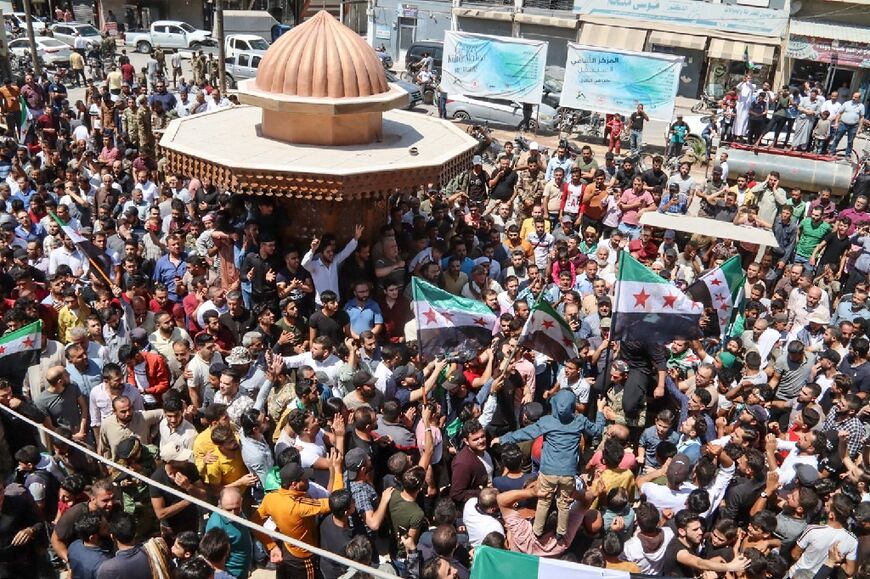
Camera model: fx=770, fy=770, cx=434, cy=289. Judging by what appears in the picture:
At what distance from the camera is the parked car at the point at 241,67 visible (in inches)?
1096

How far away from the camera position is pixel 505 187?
1416cm

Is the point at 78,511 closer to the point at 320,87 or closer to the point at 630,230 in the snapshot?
the point at 320,87

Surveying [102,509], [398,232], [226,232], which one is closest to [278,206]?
[226,232]

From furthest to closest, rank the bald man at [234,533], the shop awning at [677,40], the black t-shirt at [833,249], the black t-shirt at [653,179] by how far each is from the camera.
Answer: the shop awning at [677,40] → the black t-shirt at [653,179] → the black t-shirt at [833,249] → the bald man at [234,533]

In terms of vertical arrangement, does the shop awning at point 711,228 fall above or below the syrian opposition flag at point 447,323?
above

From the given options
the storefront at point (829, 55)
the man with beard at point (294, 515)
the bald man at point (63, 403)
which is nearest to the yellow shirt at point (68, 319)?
the bald man at point (63, 403)

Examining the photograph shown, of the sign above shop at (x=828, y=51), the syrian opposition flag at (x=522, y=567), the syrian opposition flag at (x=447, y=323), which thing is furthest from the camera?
the sign above shop at (x=828, y=51)

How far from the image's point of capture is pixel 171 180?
41.7 feet

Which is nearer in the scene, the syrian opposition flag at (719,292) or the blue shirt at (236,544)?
the blue shirt at (236,544)

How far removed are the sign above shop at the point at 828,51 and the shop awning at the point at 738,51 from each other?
31.5 inches

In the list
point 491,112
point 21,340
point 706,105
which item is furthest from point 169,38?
point 21,340

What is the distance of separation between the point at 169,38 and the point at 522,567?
121 feet

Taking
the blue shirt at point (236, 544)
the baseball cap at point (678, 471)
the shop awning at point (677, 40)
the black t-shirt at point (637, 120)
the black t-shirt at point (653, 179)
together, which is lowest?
the blue shirt at point (236, 544)

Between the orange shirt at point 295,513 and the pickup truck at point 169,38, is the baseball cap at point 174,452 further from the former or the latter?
the pickup truck at point 169,38
